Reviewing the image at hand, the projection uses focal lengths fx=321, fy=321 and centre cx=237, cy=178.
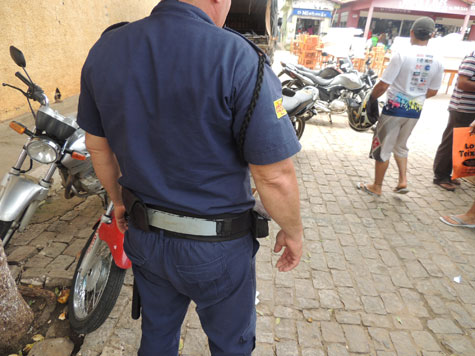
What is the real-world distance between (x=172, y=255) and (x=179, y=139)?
48cm

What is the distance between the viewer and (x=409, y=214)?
13.1 feet

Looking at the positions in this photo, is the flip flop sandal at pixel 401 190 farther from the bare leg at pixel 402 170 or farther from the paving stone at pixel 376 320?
the paving stone at pixel 376 320

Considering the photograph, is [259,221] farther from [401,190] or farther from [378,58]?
[378,58]

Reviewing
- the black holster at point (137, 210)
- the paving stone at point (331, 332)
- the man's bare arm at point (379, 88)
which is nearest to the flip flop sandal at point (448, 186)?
the man's bare arm at point (379, 88)

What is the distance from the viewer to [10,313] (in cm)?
193

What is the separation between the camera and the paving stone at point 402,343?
2.21 metres

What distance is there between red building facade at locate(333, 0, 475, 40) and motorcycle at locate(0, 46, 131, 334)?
27.6m

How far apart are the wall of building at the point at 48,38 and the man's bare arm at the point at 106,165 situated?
3.84 meters

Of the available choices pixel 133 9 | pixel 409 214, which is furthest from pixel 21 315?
pixel 133 9

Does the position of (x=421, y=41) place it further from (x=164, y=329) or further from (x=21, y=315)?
(x=21, y=315)

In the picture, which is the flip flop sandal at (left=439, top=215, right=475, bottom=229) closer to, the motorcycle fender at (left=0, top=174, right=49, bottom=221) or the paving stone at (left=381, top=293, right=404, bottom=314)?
the paving stone at (left=381, top=293, right=404, bottom=314)

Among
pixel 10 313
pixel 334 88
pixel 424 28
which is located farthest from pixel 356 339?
pixel 334 88

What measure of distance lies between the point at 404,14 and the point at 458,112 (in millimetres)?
27869

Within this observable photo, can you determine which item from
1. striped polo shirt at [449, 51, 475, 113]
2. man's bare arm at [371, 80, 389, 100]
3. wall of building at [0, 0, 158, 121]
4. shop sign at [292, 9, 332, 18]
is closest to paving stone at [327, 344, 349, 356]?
man's bare arm at [371, 80, 389, 100]
